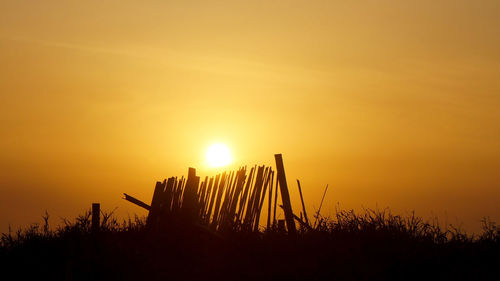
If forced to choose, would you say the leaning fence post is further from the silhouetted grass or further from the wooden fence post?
the wooden fence post

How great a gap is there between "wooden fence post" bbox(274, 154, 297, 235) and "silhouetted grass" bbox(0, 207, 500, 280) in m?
0.29

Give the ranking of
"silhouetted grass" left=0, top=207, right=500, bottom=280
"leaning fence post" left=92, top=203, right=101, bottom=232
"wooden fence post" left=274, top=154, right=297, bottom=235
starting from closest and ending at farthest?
"silhouetted grass" left=0, top=207, right=500, bottom=280 < "wooden fence post" left=274, top=154, right=297, bottom=235 < "leaning fence post" left=92, top=203, right=101, bottom=232

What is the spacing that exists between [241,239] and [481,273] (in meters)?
4.85

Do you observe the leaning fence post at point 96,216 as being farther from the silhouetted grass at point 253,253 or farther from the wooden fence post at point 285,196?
the wooden fence post at point 285,196

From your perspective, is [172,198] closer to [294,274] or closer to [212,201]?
[212,201]

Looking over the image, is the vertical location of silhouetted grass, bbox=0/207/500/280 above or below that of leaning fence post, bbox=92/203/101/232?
below

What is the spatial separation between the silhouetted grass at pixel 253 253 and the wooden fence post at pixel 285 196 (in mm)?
285

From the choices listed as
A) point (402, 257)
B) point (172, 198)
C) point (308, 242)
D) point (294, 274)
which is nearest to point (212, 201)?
point (172, 198)

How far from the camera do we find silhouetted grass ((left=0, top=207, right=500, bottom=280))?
38.3ft

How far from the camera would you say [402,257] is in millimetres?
11758

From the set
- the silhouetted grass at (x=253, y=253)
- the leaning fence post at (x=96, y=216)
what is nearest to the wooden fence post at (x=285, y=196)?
the silhouetted grass at (x=253, y=253)

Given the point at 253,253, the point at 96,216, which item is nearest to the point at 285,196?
the point at 253,253

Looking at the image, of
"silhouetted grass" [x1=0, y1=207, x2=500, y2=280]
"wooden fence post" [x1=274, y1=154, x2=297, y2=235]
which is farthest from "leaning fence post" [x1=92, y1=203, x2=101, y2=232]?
"wooden fence post" [x1=274, y1=154, x2=297, y2=235]

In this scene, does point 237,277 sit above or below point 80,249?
below
